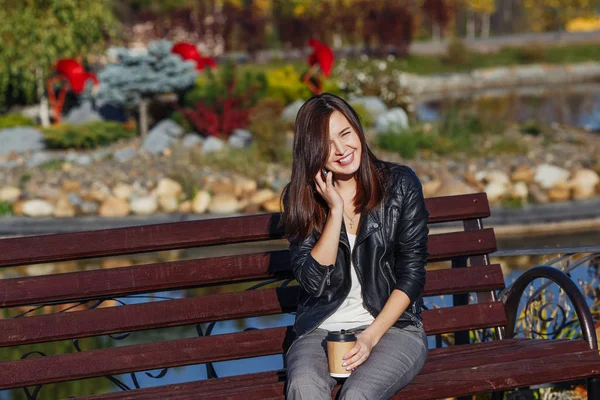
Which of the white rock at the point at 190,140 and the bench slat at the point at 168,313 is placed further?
the white rock at the point at 190,140

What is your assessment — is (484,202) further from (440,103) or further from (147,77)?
(440,103)

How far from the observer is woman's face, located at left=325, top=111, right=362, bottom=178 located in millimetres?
3641

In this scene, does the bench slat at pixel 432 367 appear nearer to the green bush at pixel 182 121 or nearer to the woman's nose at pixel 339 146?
the woman's nose at pixel 339 146

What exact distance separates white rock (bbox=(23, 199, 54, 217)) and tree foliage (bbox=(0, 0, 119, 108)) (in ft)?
24.6

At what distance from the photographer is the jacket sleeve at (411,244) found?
3.65 metres

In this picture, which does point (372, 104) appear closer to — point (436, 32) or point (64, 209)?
point (64, 209)

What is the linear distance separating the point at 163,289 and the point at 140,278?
0.10 meters

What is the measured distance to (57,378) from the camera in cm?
385

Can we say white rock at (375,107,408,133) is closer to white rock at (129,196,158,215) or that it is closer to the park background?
the park background

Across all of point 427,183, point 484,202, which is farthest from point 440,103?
point 484,202

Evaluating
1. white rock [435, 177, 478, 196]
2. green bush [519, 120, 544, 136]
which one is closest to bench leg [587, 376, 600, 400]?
white rock [435, 177, 478, 196]

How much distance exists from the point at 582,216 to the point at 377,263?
23.0ft

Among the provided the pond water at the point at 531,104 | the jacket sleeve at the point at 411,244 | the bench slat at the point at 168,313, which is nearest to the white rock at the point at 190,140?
the pond water at the point at 531,104

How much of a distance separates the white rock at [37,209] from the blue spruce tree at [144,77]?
462 centimetres
